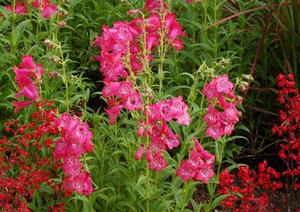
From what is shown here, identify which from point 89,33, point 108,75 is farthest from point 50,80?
point 108,75

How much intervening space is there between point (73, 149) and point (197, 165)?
63 cm

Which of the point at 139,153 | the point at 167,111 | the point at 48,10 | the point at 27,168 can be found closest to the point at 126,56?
the point at 167,111

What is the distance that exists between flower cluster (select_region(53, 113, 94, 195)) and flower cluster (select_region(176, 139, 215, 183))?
1.58ft

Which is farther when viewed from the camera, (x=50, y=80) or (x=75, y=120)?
(x=50, y=80)

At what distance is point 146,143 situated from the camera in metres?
3.85

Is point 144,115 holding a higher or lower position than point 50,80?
higher

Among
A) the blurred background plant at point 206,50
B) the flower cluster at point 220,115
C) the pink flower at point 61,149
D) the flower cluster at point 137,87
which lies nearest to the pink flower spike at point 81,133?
the pink flower at point 61,149

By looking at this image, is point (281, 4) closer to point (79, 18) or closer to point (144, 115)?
point (79, 18)

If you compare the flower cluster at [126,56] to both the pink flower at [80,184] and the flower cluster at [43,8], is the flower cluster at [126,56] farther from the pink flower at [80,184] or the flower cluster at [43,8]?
the flower cluster at [43,8]

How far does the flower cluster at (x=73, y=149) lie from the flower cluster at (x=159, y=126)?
269mm

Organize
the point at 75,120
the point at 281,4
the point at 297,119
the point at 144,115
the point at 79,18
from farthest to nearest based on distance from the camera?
the point at 79,18 < the point at 281,4 < the point at 297,119 < the point at 144,115 < the point at 75,120

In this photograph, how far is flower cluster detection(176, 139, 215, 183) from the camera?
3738mm

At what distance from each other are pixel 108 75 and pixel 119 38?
0.20 meters

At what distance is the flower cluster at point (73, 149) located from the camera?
11.5 ft
